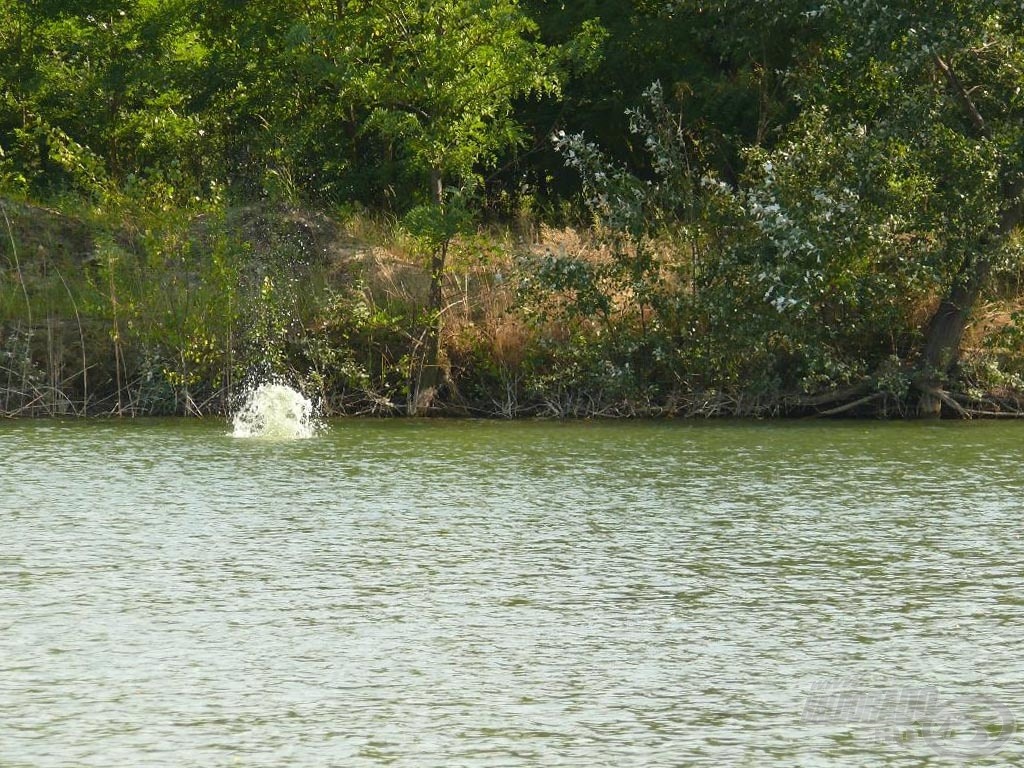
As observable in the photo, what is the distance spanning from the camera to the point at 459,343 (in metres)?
19.6

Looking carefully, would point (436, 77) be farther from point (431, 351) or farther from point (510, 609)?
point (510, 609)

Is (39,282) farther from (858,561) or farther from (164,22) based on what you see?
(858,561)

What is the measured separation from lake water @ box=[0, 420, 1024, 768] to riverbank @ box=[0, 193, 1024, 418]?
373 cm

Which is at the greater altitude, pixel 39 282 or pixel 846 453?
A: pixel 39 282

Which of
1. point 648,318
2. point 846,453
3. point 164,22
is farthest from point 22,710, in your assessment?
point 164,22

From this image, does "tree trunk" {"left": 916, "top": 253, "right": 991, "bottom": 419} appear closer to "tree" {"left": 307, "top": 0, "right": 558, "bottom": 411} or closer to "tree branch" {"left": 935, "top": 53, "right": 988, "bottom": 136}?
"tree branch" {"left": 935, "top": 53, "right": 988, "bottom": 136}

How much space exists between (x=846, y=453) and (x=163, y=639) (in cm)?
863

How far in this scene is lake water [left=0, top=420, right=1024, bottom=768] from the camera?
6.38 metres

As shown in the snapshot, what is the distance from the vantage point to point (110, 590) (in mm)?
9141

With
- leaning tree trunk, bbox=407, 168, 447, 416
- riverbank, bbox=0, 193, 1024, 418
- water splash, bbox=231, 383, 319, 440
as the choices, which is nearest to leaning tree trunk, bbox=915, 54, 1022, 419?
riverbank, bbox=0, 193, 1024, 418

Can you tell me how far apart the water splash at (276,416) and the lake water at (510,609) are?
6.55ft

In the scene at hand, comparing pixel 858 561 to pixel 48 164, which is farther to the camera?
pixel 48 164

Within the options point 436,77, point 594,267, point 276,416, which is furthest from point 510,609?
point 436,77

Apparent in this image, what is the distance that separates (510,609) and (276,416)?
9.24 m
